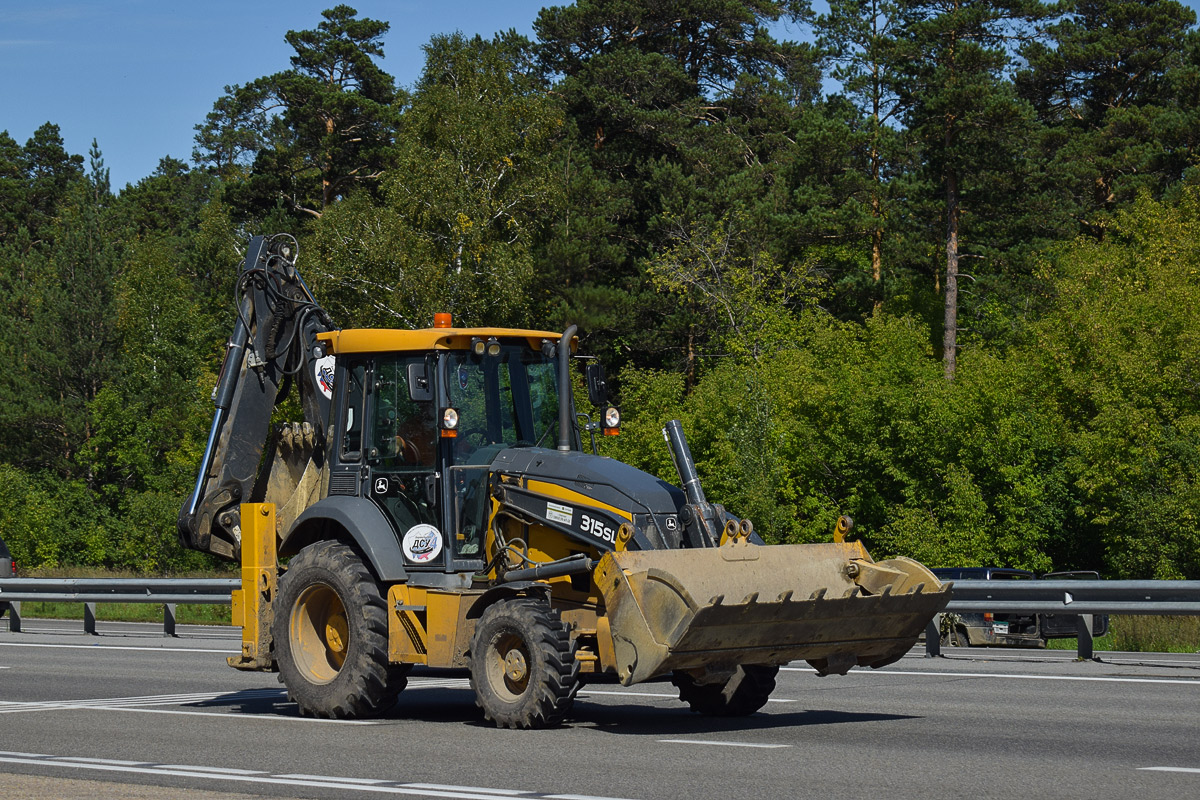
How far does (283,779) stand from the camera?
342 inches

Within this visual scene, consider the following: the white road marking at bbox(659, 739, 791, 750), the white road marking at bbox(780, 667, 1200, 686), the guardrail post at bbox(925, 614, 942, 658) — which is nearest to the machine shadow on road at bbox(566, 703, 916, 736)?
the white road marking at bbox(659, 739, 791, 750)

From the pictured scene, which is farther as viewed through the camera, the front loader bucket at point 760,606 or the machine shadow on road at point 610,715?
the machine shadow on road at point 610,715

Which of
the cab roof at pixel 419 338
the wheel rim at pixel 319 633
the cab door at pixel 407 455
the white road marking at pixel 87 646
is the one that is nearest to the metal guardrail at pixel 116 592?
the white road marking at pixel 87 646

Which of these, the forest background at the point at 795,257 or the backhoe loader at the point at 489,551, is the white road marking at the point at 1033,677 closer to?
the backhoe loader at the point at 489,551

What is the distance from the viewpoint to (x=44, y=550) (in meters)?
59.2

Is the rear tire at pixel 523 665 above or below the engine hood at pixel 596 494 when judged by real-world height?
below

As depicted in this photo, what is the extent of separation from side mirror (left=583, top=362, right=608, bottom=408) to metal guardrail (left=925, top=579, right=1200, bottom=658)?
17.6ft

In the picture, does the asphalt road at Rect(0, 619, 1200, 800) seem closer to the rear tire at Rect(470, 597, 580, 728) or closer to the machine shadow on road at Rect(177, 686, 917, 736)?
the machine shadow on road at Rect(177, 686, 917, 736)

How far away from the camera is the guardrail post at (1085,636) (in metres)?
16.3

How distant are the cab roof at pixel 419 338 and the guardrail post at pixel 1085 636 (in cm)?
746

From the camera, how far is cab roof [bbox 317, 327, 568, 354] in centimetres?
1171

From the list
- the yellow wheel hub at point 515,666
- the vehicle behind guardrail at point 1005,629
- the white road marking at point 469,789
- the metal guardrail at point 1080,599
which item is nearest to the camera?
the white road marking at point 469,789

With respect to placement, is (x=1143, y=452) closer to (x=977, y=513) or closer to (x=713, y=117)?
(x=977, y=513)

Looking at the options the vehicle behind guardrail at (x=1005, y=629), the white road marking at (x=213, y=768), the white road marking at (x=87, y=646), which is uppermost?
the white road marking at (x=213, y=768)
